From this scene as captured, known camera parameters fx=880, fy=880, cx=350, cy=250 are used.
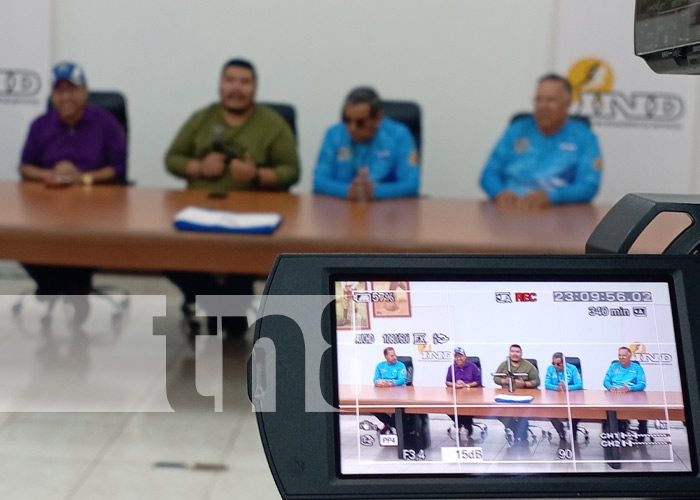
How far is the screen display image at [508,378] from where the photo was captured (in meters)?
0.79

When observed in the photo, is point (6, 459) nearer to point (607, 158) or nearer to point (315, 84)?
point (315, 84)

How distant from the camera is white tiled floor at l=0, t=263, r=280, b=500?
7.70 feet

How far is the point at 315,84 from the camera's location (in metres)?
4.73

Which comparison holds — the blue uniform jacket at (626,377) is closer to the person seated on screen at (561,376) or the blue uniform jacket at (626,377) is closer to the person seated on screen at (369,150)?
the person seated on screen at (561,376)

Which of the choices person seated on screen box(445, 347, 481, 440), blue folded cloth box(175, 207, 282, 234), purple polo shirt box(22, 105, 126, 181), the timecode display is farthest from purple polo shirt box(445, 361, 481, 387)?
purple polo shirt box(22, 105, 126, 181)

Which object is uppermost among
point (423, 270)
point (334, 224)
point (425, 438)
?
point (334, 224)

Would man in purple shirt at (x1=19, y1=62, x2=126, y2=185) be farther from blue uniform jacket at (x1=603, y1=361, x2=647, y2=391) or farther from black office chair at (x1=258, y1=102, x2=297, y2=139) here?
blue uniform jacket at (x1=603, y1=361, x2=647, y2=391)

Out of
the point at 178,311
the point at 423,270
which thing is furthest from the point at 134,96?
the point at 423,270

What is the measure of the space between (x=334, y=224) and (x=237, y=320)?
3.78 ft

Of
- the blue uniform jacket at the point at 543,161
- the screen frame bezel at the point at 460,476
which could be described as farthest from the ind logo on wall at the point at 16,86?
the screen frame bezel at the point at 460,476

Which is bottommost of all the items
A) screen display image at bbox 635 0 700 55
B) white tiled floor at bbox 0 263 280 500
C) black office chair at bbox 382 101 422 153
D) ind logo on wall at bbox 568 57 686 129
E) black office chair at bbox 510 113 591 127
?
white tiled floor at bbox 0 263 280 500

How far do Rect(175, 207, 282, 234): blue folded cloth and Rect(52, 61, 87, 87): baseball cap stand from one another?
1.40 meters

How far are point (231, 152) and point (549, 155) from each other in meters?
1.35

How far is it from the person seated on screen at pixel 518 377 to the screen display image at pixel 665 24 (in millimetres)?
315
